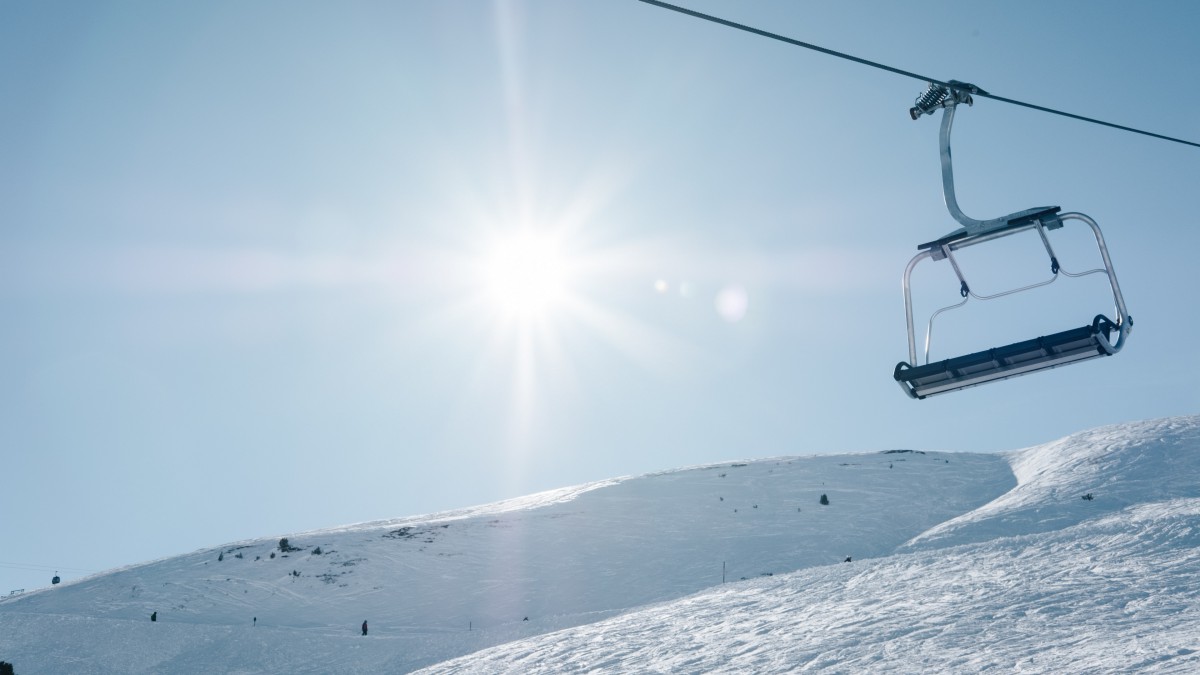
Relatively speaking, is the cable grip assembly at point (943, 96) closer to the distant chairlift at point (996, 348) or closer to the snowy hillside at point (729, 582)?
the distant chairlift at point (996, 348)

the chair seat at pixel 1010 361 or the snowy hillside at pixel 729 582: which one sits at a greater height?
the chair seat at pixel 1010 361

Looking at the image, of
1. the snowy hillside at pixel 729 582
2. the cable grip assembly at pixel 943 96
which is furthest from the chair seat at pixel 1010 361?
the snowy hillside at pixel 729 582

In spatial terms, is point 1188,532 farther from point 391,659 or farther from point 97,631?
point 97,631

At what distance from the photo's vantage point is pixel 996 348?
8281mm

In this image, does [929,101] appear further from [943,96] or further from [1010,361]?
[1010,361]

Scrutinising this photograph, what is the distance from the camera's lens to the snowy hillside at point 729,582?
54.2 ft

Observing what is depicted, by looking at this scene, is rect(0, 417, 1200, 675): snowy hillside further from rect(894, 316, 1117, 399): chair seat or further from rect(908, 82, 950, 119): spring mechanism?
rect(908, 82, 950, 119): spring mechanism

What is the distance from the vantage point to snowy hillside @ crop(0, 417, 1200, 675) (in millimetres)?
16531

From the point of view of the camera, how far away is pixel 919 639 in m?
15.8

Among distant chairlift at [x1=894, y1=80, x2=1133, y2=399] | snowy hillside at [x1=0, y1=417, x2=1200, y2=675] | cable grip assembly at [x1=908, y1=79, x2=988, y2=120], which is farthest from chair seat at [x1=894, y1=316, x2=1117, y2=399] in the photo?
snowy hillside at [x1=0, y1=417, x2=1200, y2=675]

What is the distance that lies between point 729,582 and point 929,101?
22.0 meters

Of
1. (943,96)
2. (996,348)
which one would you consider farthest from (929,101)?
(996,348)

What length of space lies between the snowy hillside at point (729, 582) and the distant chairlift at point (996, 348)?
623 cm

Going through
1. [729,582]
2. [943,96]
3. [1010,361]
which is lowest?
[729,582]
